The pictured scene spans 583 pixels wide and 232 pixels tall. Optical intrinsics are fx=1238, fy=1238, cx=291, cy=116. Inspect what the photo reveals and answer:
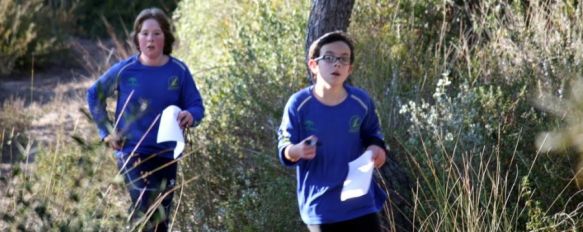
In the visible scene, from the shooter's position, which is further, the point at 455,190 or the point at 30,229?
the point at 455,190

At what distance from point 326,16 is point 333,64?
1591 mm

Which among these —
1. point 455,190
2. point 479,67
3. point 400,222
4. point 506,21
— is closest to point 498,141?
point 455,190

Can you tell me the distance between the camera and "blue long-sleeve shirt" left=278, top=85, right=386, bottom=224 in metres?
5.40

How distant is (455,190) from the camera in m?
6.32

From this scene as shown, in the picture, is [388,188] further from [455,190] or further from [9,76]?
[9,76]

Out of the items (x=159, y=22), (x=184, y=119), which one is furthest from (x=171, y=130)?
(x=159, y=22)

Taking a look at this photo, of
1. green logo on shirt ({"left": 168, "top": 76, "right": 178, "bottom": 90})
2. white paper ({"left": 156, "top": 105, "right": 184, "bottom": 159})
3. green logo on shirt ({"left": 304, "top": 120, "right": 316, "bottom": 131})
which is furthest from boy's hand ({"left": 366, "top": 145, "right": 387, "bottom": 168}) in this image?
green logo on shirt ({"left": 168, "top": 76, "right": 178, "bottom": 90})

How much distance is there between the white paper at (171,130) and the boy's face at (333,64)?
98cm

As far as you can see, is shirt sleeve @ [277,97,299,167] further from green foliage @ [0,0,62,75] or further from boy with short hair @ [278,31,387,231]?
green foliage @ [0,0,62,75]

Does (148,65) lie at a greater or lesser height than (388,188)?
greater

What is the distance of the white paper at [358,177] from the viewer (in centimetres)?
524

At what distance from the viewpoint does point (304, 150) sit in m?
5.17

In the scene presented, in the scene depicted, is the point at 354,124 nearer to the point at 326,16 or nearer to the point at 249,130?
the point at 326,16

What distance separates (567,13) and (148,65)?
114 inches
